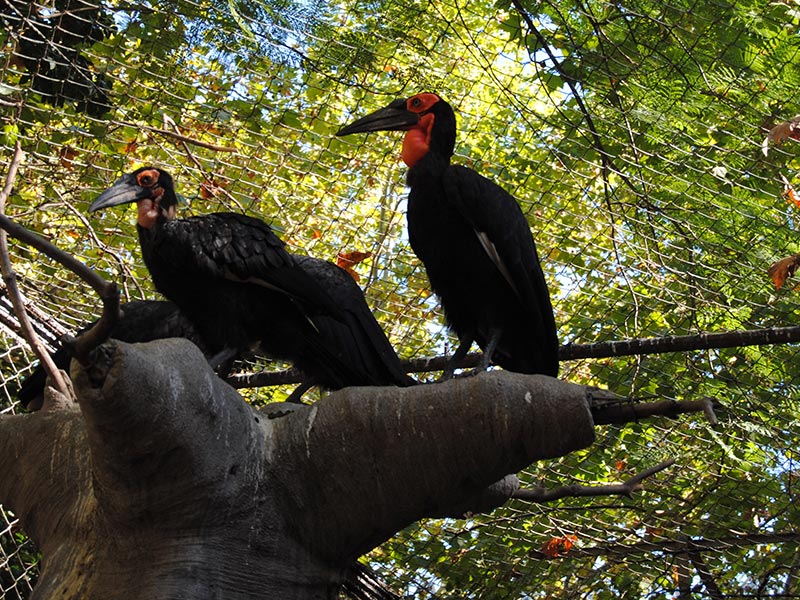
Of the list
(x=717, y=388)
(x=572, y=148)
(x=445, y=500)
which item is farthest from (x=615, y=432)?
(x=445, y=500)

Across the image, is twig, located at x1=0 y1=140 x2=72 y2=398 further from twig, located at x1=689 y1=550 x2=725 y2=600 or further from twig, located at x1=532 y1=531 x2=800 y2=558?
twig, located at x1=689 y1=550 x2=725 y2=600

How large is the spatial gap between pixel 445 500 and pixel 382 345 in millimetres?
1136

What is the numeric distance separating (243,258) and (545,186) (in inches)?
60.5

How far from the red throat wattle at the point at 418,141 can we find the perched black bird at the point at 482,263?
35 mm

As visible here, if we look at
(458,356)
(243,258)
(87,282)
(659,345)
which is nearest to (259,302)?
(243,258)

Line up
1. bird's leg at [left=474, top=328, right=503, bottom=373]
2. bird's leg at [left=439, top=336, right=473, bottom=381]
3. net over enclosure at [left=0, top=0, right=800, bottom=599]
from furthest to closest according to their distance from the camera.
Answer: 1. net over enclosure at [left=0, top=0, right=800, bottom=599]
2. bird's leg at [left=439, top=336, right=473, bottom=381]
3. bird's leg at [left=474, top=328, right=503, bottom=373]

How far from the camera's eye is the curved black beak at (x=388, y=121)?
3256mm

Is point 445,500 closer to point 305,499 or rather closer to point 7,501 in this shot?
point 305,499

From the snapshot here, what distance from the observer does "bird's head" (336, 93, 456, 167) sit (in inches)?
125

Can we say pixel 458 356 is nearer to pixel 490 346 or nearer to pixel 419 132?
pixel 490 346

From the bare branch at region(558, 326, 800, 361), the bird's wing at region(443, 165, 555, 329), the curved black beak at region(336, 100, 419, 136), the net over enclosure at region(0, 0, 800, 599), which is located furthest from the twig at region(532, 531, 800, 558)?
the curved black beak at region(336, 100, 419, 136)

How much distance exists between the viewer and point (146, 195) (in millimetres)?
3328

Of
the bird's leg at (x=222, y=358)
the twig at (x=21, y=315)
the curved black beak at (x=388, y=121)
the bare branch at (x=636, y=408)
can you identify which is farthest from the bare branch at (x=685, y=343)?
the twig at (x=21, y=315)

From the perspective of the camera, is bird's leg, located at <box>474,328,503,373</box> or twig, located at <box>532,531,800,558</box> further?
twig, located at <box>532,531,800,558</box>
